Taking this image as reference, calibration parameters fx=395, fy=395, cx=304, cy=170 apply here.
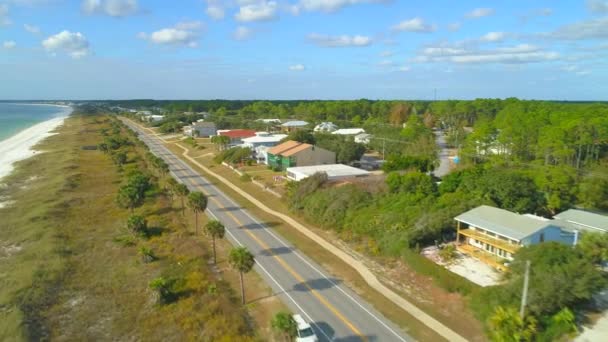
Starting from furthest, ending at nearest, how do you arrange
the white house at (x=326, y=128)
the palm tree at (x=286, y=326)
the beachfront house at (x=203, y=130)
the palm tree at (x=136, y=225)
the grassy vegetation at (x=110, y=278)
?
the beachfront house at (x=203, y=130) → the white house at (x=326, y=128) → the palm tree at (x=136, y=225) → the grassy vegetation at (x=110, y=278) → the palm tree at (x=286, y=326)

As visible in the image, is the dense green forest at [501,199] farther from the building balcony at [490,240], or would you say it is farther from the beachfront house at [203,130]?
the beachfront house at [203,130]

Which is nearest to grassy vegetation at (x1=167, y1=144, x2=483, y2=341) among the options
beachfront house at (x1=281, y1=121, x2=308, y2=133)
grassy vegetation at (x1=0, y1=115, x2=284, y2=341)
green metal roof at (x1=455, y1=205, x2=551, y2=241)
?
green metal roof at (x1=455, y1=205, x2=551, y2=241)

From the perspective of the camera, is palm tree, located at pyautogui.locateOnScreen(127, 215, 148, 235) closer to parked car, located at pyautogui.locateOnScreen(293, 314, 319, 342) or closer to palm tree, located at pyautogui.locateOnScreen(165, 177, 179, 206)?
palm tree, located at pyautogui.locateOnScreen(165, 177, 179, 206)

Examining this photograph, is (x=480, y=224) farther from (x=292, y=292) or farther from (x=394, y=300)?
(x=292, y=292)

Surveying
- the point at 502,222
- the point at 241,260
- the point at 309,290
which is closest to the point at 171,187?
the point at 241,260

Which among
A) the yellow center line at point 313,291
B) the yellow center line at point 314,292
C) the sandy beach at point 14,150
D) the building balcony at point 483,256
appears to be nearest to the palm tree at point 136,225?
the yellow center line at point 313,291

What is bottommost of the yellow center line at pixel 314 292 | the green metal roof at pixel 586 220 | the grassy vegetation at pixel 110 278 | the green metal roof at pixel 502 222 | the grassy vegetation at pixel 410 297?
the grassy vegetation at pixel 110 278

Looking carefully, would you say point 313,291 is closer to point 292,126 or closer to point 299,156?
point 299,156

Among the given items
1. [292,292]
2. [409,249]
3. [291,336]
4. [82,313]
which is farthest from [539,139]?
[82,313]

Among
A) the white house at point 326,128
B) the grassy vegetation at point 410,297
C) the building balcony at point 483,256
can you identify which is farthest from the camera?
the white house at point 326,128
